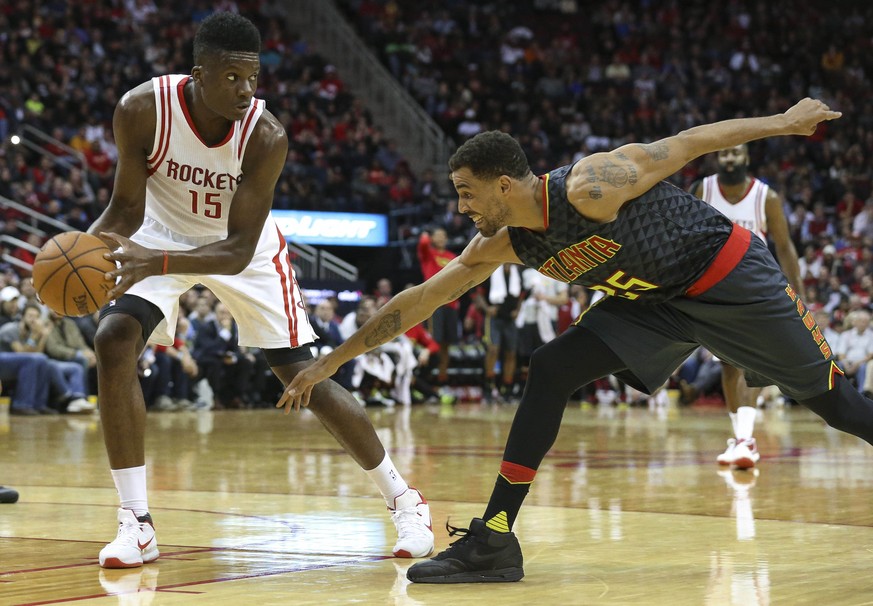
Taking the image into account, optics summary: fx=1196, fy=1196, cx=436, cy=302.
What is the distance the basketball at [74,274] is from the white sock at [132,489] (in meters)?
0.74

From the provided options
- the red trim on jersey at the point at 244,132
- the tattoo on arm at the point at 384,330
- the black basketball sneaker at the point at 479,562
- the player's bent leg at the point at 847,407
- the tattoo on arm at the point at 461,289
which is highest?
the red trim on jersey at the point at 244,132

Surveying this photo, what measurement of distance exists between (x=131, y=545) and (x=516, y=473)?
1.42 m

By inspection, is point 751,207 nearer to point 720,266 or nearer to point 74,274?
point 720,266

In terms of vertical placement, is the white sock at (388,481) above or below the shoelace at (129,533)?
above

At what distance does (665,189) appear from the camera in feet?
14.2

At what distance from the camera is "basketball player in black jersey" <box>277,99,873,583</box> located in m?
4.13

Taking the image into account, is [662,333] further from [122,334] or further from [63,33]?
[63,33]

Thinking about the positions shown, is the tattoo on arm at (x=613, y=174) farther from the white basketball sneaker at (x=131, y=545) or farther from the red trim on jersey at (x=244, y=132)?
the white basketball sneaker at (x=131, y=545)

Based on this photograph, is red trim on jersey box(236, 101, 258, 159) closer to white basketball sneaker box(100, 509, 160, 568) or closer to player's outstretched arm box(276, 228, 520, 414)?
player's outstretched arm box(276, 228, 520, 414)

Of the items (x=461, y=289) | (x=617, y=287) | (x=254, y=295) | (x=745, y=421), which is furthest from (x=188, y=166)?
(x=745, y=421)

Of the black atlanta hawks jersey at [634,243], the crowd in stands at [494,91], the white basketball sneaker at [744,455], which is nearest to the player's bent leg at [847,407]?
the black atlanta hawks jersey at [634,243]

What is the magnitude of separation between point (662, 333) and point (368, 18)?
2379 centimetres

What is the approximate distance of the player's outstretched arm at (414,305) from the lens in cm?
434

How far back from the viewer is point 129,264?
4121 millimetres
